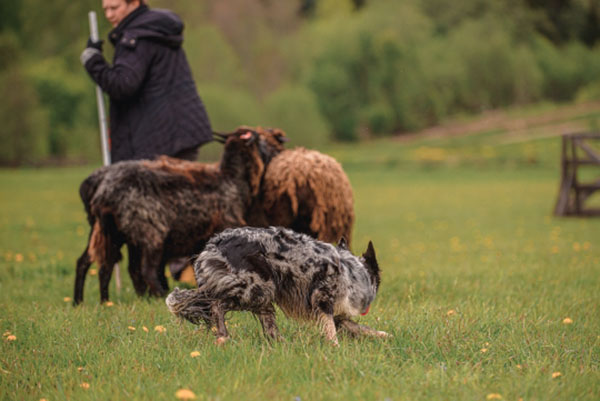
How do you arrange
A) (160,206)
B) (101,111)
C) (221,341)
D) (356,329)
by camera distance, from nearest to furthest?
(221,341) → (356,329) → (160,206) → (101,111)

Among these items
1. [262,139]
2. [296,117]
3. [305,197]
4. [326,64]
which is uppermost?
[326,64]

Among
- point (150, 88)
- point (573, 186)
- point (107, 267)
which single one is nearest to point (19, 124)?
point (573, 186)

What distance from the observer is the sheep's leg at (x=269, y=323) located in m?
3.92

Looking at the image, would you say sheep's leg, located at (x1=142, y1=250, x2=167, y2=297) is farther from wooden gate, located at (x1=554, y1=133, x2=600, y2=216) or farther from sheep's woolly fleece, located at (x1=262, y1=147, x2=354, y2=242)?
wooden gate, located at (x1=554, y1=133, x2=600, y2=216)

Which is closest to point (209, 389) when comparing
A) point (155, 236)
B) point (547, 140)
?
point (155, 236)

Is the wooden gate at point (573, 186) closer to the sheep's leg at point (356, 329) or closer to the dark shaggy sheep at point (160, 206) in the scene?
the dark shaggy sheep at point (160, 206)

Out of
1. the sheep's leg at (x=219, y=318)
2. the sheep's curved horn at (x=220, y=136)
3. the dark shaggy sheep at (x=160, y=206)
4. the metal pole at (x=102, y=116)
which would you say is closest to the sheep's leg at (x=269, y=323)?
the sheep's leg at (x=219, y=318)

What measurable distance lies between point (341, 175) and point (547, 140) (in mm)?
36924

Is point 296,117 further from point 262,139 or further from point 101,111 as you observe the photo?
point 262,139

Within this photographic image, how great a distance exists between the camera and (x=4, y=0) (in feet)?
147

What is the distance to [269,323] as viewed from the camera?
3938mm

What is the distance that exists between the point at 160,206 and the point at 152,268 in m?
0.56

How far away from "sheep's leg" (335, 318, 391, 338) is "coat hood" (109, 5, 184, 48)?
3.37m

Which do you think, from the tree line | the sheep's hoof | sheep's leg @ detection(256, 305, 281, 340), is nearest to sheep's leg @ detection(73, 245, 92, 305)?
the sheep's hoof
